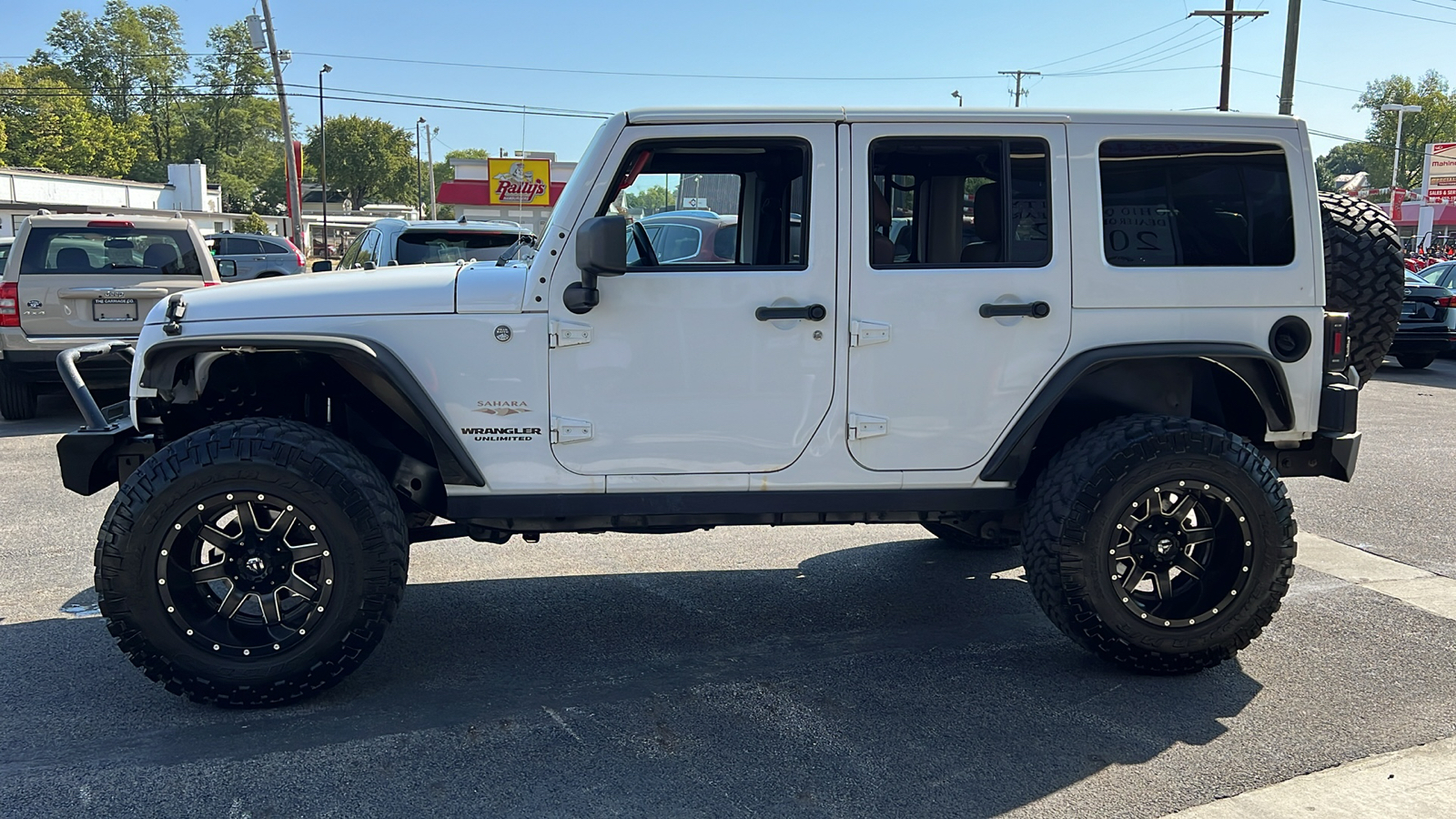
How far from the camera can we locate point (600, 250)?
3.62 metres

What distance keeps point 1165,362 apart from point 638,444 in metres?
2.05

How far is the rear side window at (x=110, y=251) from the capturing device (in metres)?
9.47

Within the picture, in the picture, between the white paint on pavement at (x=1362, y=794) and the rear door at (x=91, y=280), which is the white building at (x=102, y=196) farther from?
the white paint on pavement at (x=1362, y=794)

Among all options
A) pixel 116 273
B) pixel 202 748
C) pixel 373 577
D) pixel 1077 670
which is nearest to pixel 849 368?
pixel 1077 670

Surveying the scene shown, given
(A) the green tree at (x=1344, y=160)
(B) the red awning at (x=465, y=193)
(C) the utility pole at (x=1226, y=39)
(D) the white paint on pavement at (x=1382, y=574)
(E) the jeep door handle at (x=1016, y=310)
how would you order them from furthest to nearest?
(A) the green tree at (x=1344, y=160)
(B) the red awning at (x=465, y=193)
(C) the utility pole at (x=1226, y=39)
(D) the white paint on pavement at (x=1382, y=574)
(E) the jeep door handle at (x=1016, y=310)

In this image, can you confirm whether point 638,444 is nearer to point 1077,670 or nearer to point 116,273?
point 1077,670

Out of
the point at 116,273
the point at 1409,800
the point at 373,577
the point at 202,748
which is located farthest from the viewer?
the point at 116,273

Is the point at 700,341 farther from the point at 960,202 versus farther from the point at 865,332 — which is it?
the point at 960,202

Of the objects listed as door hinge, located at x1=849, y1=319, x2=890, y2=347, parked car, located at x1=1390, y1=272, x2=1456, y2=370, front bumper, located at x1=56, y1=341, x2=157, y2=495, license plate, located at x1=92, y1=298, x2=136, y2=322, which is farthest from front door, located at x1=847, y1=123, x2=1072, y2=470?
parked car, located at x1=1390, y1=272, x2=1456, y2=370

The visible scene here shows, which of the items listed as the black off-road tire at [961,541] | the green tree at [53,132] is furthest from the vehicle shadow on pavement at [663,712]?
the green tree at [53,132]

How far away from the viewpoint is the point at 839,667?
13.7 feet

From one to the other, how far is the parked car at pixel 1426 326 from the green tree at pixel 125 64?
335 feet

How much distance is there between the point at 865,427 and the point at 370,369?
1.75m

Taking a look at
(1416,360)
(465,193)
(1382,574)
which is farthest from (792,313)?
(465,193)
